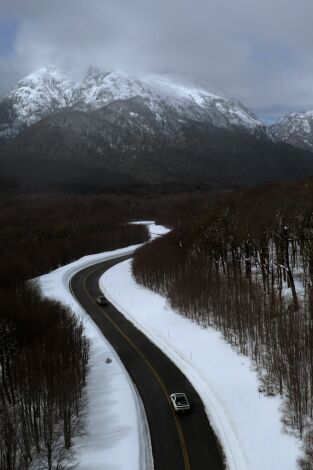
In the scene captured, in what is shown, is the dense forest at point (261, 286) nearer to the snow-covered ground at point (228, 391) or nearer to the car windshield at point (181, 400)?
the snow-covered ground at point (228, 391)

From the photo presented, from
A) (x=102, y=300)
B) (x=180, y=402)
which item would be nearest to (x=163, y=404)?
(x=180, y=402)

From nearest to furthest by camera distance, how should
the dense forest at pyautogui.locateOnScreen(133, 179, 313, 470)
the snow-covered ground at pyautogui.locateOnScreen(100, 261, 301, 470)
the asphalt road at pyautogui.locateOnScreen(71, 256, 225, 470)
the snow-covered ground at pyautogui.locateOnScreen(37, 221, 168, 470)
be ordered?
the snow-covered ground at pyautogui.locateOnScreen(100, 261, 301, 470), the asphalt road at pyautogui.locateOnScreen(71, 256, 225, 470), the snow-covered ground at pyautogui.locateOnScreen(37, 221, 168, 470), the dense forest at pyautogui.locateOnScreen(133, 179, 313, 470)

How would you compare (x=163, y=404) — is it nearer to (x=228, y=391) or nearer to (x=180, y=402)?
(x=180, y=402)

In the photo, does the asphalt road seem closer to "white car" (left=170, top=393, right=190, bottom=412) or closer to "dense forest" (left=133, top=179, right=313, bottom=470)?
"white car" (left=170, top=393, right=190, bottom=412)

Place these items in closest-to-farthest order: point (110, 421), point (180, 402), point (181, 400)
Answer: point (110, 421), point (180, 402), point (181, 400)

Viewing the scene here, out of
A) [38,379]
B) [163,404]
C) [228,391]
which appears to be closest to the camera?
[38,379]

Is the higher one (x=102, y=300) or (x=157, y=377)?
(x=102, y=300)

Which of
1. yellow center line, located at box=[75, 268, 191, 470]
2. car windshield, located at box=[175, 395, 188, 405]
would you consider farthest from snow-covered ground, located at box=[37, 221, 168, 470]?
car windshield, located at box=[175, 395, 188, 405]
